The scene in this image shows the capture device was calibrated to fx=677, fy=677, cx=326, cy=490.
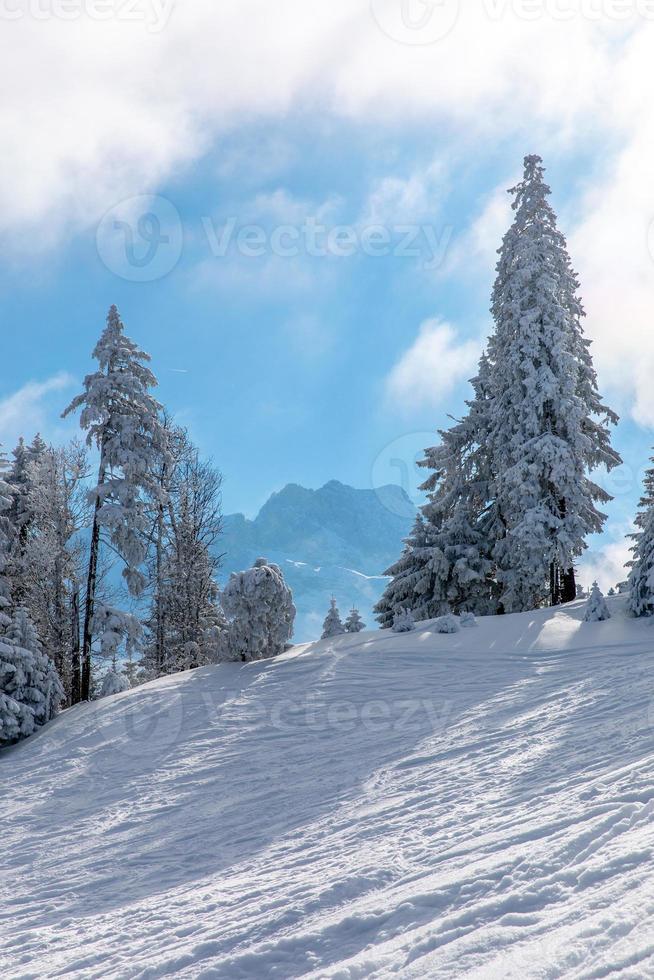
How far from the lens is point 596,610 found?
55.0 ft

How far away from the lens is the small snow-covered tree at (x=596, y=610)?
656 inches

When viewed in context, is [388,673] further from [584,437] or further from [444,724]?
[584,437]

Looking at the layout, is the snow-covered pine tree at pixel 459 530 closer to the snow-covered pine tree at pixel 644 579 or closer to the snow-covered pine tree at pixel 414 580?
the snow-covered pine tree at pixel 414 580

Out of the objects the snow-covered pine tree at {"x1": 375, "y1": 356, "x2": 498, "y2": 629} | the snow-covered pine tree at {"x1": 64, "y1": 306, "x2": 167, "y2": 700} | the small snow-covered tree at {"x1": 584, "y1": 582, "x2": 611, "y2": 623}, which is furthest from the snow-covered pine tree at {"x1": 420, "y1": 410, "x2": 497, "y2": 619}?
the snow-covered pine tree at {"x1": 64, "y1": 306, "x2": 167, "y2": 700}

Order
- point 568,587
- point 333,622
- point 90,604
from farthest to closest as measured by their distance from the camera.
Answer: point 333,622 → point 568,587 → point 90,604

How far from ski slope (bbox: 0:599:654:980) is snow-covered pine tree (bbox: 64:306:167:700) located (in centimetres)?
611

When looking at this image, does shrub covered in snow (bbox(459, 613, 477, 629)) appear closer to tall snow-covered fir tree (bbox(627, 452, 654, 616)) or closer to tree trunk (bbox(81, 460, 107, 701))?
tall snow-covered fir tree (bbox(627, 452, 654, 616))

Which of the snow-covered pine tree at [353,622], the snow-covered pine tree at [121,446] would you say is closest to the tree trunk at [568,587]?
the snow-covered pine tree at [353,622]

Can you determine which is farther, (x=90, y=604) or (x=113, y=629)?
(x=113, y=629)

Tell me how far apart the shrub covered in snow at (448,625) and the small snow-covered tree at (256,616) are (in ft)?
13.3

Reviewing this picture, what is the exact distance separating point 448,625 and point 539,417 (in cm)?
811

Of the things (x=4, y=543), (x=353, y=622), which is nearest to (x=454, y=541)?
(x=353, y=622)

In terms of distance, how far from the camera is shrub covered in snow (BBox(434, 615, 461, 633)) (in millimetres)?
17578

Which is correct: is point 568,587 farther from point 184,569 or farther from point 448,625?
point 184,569
